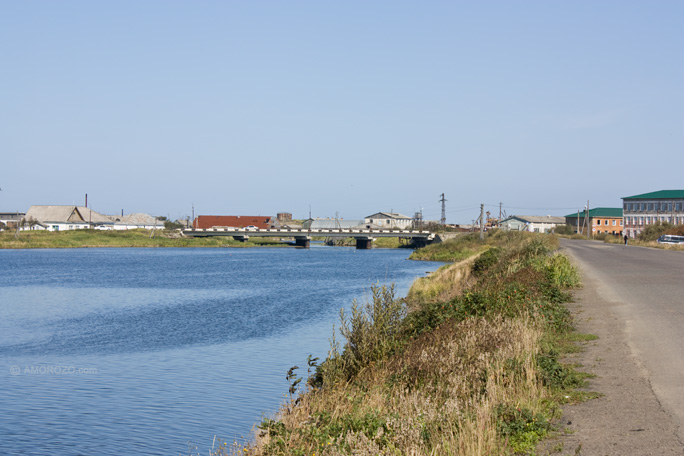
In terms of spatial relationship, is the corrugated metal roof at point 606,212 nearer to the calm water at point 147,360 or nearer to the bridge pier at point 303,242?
the bridge pier at point 303,242

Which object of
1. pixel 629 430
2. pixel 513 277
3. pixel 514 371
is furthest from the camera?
pixel 513 277

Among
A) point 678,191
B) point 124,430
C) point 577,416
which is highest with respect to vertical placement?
point 678,191

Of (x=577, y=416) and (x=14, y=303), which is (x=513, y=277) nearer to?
(x=577, y=416)

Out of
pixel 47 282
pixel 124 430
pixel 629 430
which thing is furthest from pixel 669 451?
pixel 47 282

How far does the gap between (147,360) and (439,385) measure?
557 inches

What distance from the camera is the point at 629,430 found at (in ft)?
29.3

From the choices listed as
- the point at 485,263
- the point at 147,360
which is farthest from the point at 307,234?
the point at 147,360

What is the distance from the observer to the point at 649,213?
5497 inches

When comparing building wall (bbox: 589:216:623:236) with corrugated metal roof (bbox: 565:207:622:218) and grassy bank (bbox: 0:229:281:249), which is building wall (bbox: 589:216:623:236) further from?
grassy bank (bbox: 0:229:281:249)

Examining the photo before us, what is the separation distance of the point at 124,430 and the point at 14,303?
96.8 feet

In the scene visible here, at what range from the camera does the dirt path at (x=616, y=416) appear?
8312 millimetres

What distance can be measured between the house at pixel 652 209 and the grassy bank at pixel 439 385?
4923 inches

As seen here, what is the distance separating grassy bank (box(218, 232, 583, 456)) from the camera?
8.96 m

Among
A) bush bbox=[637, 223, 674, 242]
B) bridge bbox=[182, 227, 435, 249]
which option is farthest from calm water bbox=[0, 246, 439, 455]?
bridge bbox=[182, 227, 435, 249]
